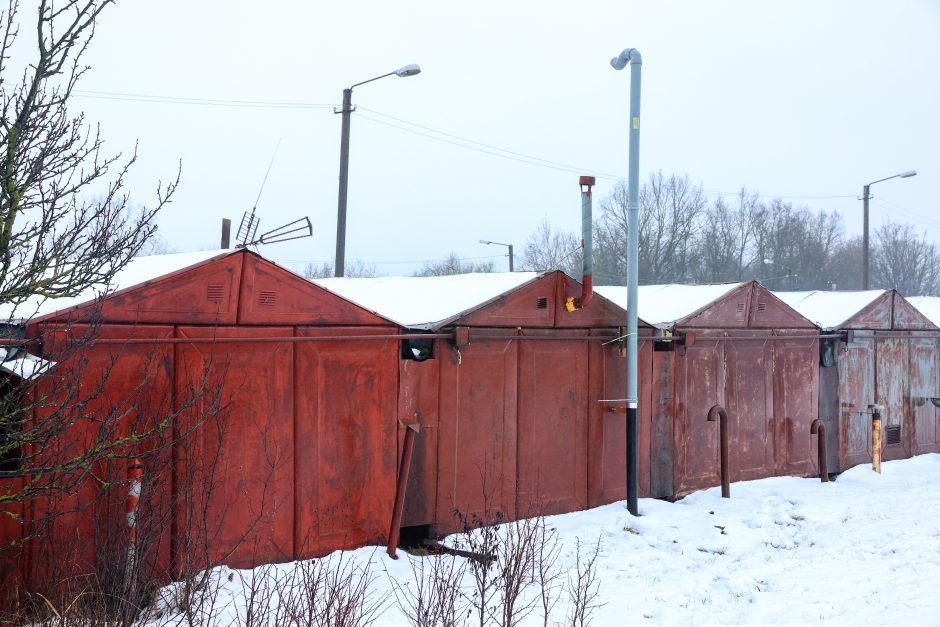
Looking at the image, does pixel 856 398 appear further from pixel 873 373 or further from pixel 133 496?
pixel 133 496

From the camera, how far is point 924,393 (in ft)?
50.5

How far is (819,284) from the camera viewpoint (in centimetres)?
6025

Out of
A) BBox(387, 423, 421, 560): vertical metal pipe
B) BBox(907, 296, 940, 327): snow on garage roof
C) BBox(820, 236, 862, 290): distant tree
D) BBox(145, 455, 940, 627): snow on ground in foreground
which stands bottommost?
BBox(145, 455, 940, 627): snow on ground in foreground

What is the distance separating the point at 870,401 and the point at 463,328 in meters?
8.35

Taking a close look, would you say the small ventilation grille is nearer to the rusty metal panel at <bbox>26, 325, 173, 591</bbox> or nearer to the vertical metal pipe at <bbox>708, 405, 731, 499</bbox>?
the vertical metal pipe at <bbox>708, 405, 731, 499</bbox>

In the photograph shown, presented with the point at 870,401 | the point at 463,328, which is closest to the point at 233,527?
the point at 463,328

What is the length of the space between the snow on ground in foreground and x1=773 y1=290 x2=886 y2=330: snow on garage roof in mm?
2676

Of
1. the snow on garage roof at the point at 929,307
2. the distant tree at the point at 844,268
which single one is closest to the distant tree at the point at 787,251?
the distant tree at the point at 844,268

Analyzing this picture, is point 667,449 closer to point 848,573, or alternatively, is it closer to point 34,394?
point 848,573

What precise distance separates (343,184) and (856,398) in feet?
30.3

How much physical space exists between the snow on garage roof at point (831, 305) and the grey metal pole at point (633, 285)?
4.07 metres

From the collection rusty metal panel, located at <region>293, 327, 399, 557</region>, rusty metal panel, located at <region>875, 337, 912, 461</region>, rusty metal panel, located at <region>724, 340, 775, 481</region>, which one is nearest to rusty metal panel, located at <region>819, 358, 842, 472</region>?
rusty metal panel, located at <region>875, 337, 912, 461</region>

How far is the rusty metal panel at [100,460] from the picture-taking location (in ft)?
18.9

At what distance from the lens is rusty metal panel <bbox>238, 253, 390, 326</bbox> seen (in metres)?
7.33
